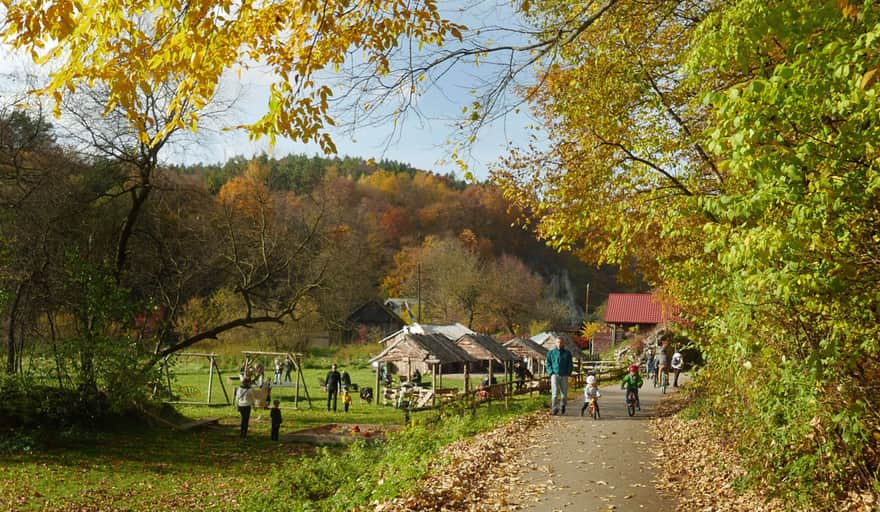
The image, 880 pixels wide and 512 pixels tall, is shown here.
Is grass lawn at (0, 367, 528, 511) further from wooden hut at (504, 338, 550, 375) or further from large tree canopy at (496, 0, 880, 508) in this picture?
wooden hut at (504, 338, 550, 375)

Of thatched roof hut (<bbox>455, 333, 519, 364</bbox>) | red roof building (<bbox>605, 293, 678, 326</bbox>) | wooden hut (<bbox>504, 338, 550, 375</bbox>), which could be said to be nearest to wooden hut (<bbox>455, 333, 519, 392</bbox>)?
thatched roof hut (<bbox>455, 333, 519, 364</bbox>)

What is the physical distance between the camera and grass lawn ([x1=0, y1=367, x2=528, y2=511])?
12617mm

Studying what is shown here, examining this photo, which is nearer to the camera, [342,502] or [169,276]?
[342,502]

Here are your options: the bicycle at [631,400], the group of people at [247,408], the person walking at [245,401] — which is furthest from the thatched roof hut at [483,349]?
the bicycle at [631,400]

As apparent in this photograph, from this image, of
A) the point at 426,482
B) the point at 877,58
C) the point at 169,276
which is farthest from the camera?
the point at 169,276

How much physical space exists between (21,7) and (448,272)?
67489 mm

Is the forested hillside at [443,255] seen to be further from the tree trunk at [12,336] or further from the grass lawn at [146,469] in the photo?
the grass lawn at [146,469]

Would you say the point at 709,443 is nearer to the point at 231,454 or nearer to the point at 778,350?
the point at 778,350

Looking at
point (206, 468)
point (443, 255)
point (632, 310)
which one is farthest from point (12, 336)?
point (443, 255)

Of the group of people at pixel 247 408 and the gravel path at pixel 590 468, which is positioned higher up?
the gravel path at pixel 590 468

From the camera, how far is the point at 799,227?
17.0 feet

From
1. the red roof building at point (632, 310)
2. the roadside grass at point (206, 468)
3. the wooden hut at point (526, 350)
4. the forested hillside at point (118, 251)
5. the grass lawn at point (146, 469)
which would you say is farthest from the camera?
the red roof building at point (632, 310)

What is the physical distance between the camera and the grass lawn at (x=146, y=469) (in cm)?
1262

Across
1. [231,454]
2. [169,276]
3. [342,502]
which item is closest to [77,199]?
[169,276]
